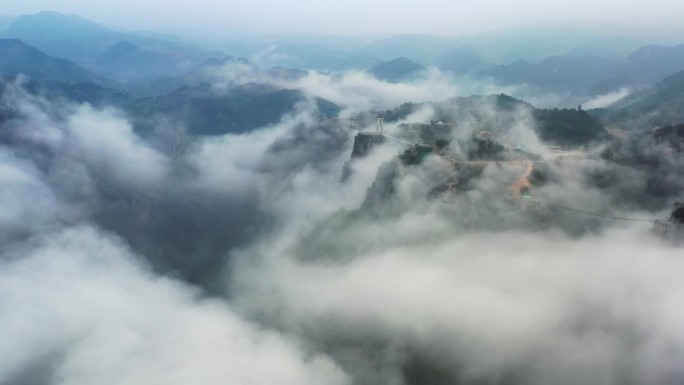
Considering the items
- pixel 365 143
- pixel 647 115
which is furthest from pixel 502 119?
pixel 647 115

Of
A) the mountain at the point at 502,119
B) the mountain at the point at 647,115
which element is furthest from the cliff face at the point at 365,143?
A: the mountain at the point at 647,115

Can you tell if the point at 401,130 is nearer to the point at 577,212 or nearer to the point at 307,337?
the point at 577,212

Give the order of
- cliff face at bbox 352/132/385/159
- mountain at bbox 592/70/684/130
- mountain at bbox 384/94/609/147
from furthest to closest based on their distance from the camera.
Answer: mountain at bbox 592/70/684/130, mountain at bbox 384/94/609/147, cliff face at bbox 352/132/385/159

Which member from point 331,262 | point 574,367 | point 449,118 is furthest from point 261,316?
point 449,118

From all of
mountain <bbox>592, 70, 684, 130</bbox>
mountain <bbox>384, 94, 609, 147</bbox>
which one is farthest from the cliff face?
mountain <bbox>592, 70, 684, 130</bbox>

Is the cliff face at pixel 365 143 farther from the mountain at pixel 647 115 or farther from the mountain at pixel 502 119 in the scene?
the mountain at pixel 647 115

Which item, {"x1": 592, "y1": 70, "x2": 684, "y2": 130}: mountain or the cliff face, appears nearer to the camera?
the cliff face

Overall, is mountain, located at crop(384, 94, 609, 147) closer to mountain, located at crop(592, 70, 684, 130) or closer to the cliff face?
the cliff face

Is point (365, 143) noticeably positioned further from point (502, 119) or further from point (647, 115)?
point (647, 115)
